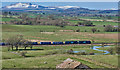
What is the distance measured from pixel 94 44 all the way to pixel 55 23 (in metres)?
47.5

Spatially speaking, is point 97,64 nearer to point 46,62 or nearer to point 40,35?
point 46,62

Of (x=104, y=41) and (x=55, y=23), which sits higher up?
(x=55, y=23)

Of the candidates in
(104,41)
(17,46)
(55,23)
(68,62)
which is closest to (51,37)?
(104,41)

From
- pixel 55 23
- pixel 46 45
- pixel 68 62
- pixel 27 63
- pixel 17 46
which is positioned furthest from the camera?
pixel 55 23

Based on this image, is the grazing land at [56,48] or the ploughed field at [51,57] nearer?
the ploughed field at [51,57]

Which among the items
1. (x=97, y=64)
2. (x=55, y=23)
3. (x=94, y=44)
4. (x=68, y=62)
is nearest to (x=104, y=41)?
(x=94, y=44)

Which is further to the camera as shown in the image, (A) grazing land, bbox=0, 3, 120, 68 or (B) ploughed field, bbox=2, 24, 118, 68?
(A) grazing land, bbox=0, 3, 120, 68

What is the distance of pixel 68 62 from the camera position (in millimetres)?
27516

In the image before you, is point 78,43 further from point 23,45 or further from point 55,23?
point 55,23

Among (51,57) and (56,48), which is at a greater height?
(56,48)

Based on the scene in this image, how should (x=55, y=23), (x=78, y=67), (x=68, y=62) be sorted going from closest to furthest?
1. (x=78, y=67)
2. (x=68, y=62)
3. (x=55, y=23)

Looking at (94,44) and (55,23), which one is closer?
(94,44)

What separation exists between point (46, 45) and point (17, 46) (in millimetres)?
9754

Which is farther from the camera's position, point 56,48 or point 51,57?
point 56,48
